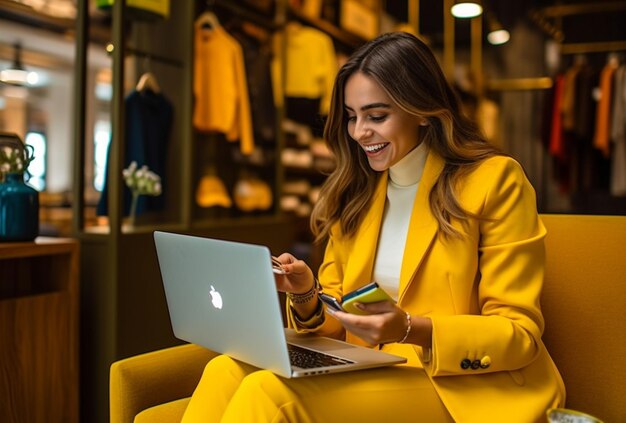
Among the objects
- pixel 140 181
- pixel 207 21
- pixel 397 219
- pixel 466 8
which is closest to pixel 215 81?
pixel 207 21

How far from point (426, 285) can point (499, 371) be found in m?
0.24

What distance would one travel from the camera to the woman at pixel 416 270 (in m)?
1.30

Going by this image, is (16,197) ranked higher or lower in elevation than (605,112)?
lower

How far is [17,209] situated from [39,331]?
0.41 m

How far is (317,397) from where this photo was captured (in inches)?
49.6

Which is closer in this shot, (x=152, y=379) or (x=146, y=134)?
(x=152, y=379)

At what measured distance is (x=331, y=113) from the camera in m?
1.79

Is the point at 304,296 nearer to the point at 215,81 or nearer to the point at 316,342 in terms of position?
the point at 316,342

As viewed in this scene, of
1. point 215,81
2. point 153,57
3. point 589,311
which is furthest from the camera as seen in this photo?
point 215,81

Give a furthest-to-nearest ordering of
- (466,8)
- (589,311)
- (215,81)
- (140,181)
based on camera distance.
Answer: (466,8), (215,81), (140,181), (589,311)

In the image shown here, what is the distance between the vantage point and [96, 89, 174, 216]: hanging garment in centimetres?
342

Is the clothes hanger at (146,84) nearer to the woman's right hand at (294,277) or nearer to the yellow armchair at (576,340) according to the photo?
the yellow armchair at (576,340)

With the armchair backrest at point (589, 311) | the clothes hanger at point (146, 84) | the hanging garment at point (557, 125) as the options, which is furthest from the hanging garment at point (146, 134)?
the hanging garment at point (557, 125)

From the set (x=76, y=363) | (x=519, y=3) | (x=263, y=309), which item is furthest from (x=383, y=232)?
(x=519, y=3)
